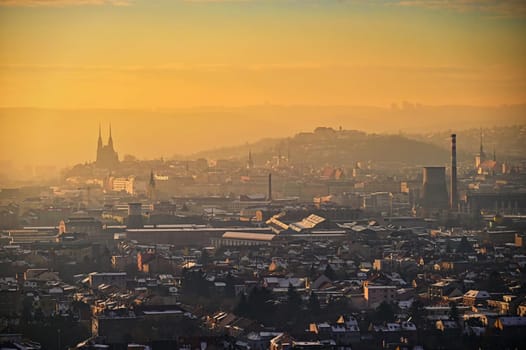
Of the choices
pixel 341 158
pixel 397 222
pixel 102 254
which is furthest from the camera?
pixel 341 158

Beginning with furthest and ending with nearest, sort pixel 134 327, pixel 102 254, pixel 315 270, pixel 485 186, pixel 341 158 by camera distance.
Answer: pixel 341 158 → pixel 485 186 → pixel 102 254 → pixel 315 270 → pixel 134 327

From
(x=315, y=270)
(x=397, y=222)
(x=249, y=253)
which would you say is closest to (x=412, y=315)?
(x=315, y=270)

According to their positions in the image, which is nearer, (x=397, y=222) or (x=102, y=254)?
(x=102, y=254)

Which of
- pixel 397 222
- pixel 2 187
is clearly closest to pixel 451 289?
pixel 397 222

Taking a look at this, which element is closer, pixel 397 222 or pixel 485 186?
pixel 397 222

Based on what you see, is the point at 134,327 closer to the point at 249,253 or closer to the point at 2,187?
the point at 249,253

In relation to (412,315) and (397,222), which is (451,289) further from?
(397,222)
